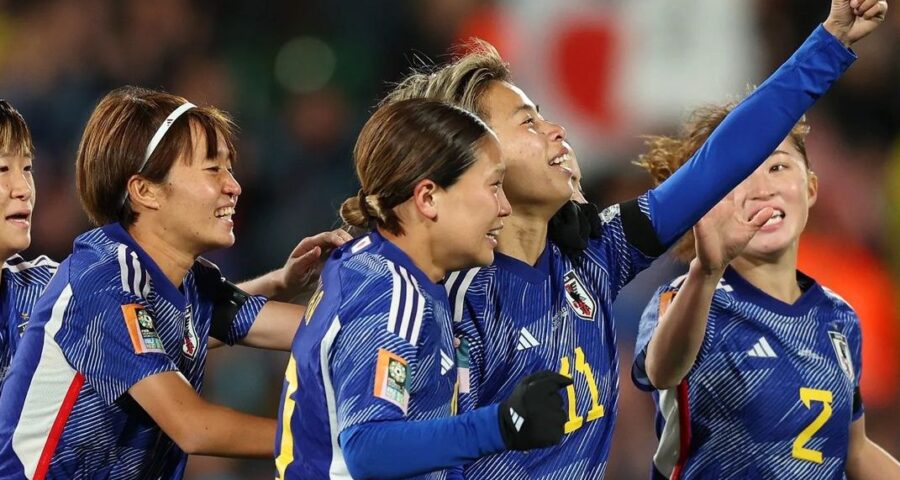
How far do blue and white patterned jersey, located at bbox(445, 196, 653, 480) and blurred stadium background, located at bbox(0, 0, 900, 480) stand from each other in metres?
2.86

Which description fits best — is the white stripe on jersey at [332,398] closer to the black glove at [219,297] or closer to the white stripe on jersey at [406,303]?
the white stripe on jersey at [406,303]

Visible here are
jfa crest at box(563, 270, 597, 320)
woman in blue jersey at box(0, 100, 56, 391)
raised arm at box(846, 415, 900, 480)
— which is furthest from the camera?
raised arm at box(846, 415, 900, 480)

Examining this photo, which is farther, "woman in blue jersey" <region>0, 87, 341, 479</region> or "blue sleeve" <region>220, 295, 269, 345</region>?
"blue sleeve" <region>220, 295, 269, 345</region>

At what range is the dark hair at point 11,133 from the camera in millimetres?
3318

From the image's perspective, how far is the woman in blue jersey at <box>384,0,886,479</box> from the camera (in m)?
2.75

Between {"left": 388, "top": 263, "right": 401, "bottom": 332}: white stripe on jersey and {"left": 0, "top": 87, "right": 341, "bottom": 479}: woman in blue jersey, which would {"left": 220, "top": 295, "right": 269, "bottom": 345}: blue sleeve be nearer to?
{"left": 0, "top": 87, "right": 341, "bottom": 479}: woman in blue jersey

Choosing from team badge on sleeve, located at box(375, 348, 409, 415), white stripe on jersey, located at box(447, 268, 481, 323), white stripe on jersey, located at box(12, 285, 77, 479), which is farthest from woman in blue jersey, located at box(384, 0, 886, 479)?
white stripe on jersey, located at box(12, 285, 77, 479)

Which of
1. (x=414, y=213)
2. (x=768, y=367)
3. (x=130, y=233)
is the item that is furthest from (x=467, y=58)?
(x=768, y=367)

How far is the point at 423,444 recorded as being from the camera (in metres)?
2.12

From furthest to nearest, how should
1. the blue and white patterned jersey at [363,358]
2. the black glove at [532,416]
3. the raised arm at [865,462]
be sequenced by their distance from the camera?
the raised arm at [865,462], the blue and white patterned jersey at [363,358], the black glove at [532,416]

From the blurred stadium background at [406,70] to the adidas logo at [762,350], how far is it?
2.44 m

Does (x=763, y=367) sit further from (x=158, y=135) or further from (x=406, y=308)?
(x=158, y=135)

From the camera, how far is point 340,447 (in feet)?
7.41

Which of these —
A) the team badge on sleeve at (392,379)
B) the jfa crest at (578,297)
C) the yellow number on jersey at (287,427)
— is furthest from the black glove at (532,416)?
the jfa crest at (578,297)
